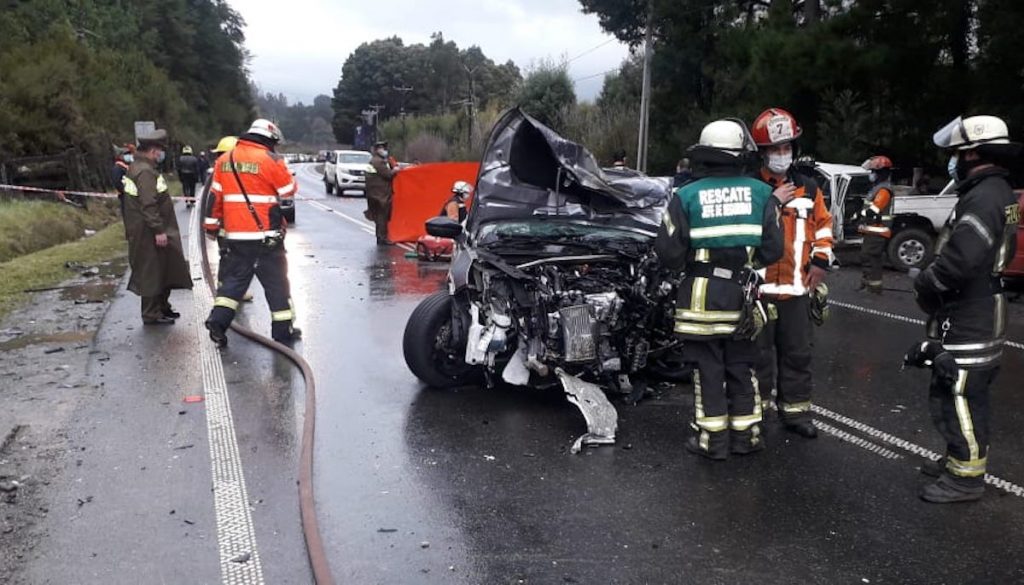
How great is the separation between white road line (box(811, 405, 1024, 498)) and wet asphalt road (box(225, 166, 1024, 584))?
29 millimetres

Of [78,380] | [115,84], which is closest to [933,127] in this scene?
[78,380]

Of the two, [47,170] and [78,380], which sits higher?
[47,170]

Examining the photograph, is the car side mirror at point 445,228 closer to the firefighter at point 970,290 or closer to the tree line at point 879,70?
the firefighter at point 970,290

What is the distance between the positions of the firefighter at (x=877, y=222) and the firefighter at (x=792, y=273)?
5329 mm

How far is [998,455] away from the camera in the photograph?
457 centimetres

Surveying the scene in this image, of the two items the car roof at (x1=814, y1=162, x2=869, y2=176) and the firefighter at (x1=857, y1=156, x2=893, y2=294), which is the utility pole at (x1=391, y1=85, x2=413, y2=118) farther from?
the firefighter at (x1=857, y1=156, x2=893, y2=294)

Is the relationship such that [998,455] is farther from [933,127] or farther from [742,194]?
[933,127]

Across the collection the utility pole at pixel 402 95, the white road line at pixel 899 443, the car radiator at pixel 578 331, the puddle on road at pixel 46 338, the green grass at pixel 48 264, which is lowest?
the white road line at pixel 899 443

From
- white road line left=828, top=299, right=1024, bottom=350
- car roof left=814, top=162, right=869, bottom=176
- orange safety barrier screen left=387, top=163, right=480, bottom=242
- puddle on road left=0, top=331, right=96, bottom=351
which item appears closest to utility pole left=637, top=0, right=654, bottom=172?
car roof left=814, top=162, right=869, bottom=176

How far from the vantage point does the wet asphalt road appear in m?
3.37

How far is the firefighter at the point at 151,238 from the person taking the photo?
7.60 meters

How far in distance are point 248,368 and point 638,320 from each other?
9.80 feet

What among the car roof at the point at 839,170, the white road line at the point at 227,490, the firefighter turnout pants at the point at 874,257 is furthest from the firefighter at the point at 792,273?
the car roof at the point at 839,170

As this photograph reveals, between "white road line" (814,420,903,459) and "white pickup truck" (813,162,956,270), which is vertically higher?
"white pickup truck" (813,162,956,270)
